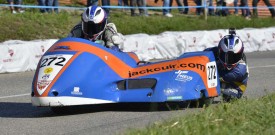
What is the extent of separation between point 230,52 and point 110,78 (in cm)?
205

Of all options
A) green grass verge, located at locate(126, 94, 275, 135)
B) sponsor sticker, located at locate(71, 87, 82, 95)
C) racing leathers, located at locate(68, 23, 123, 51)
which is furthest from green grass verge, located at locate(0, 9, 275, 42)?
green grass verge, located at locate(126, 94, 275, 135)

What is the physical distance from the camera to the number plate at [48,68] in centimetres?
996

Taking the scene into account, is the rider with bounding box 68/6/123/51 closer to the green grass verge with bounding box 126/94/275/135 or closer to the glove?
→ the glove

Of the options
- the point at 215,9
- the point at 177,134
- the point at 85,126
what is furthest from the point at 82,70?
the point at 215,9

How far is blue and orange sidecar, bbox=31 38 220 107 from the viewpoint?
9.95m

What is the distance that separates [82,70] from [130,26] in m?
14.2

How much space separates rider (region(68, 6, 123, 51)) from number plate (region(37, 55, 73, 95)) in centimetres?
122

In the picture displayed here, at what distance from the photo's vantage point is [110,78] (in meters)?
10.4

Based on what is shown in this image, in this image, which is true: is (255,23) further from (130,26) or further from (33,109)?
(33,109)

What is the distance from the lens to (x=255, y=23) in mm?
29219

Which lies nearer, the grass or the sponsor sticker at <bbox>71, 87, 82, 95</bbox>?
the grass

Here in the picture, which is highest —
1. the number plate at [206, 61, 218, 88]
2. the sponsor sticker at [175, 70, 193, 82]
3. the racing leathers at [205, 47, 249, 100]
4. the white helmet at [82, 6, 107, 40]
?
the white helmet at [82, 6, 107, 40]

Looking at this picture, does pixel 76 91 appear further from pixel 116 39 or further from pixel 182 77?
pixel 116 39

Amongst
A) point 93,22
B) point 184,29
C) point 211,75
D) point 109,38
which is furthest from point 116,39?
point 184,29
